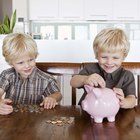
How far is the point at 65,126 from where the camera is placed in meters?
0.84

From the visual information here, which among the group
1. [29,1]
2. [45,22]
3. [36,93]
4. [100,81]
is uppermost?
[29,1]

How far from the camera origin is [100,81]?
3.13 ft

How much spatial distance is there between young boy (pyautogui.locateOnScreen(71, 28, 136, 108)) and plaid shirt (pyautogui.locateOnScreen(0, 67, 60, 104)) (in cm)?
18

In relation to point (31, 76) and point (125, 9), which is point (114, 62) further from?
point (125, 9)

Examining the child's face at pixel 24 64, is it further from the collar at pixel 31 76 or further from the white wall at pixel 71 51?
the white wall at pixel 71 51

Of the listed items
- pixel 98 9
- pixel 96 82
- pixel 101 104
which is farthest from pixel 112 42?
pixel 98 9

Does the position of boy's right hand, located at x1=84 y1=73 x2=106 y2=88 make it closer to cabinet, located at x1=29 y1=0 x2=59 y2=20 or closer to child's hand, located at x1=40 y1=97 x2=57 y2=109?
child's hand, located at x1=40 y1=97 x2=57 y2=109

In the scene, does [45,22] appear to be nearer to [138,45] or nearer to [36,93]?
[138,45]

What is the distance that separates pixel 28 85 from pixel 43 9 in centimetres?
374

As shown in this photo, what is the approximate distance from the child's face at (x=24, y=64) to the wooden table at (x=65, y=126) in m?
0.31

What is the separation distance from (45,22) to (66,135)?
4502 millimetres

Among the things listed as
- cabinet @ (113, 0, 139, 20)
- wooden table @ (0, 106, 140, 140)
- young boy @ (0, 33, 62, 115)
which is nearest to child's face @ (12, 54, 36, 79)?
young boy @ (0, 33, 62, 115)

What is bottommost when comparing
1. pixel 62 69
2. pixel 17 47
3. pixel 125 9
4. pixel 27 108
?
pixel 27 108

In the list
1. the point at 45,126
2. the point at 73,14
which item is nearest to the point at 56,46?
the point at 45,126
